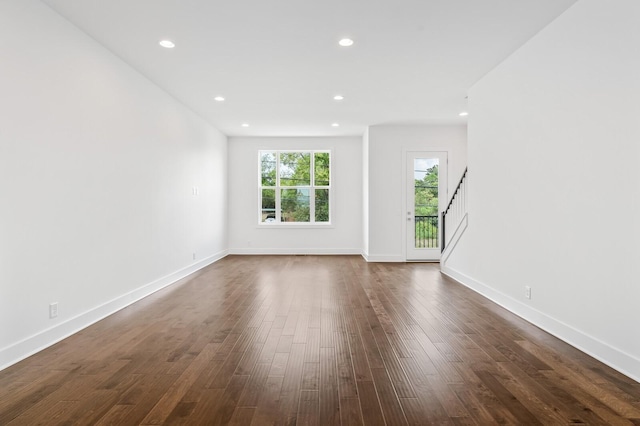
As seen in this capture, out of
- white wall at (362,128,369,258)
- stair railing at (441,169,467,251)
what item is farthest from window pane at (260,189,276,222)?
stair railing at (441,169,467,251)

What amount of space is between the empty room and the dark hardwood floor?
0.02 meters

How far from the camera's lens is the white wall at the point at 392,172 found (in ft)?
25.5

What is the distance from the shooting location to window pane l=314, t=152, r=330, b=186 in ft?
29.6

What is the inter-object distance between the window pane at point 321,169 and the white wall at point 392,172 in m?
1.53

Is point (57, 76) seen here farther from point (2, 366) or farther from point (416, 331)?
Answer: point (416, 331)

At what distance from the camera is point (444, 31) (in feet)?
11.6

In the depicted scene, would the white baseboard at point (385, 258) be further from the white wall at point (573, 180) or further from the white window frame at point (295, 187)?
the white wall at point (573, 180)

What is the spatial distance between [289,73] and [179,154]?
239cm

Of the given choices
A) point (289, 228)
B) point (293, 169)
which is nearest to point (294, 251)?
point (289, 228)

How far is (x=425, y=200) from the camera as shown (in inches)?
308

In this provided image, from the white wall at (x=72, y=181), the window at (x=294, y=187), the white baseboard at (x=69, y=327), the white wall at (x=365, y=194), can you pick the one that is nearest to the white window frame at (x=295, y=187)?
the window at (x=294, y=187)

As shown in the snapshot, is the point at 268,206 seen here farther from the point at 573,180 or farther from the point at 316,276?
the point at 573,180

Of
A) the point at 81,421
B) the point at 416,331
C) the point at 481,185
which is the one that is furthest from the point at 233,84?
the point at 81,421

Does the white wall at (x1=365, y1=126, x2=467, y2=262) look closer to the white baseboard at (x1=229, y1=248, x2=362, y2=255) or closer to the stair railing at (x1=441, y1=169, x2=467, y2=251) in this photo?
the stair railing at (x1=441, y1=169, x2=467, y2=251)
